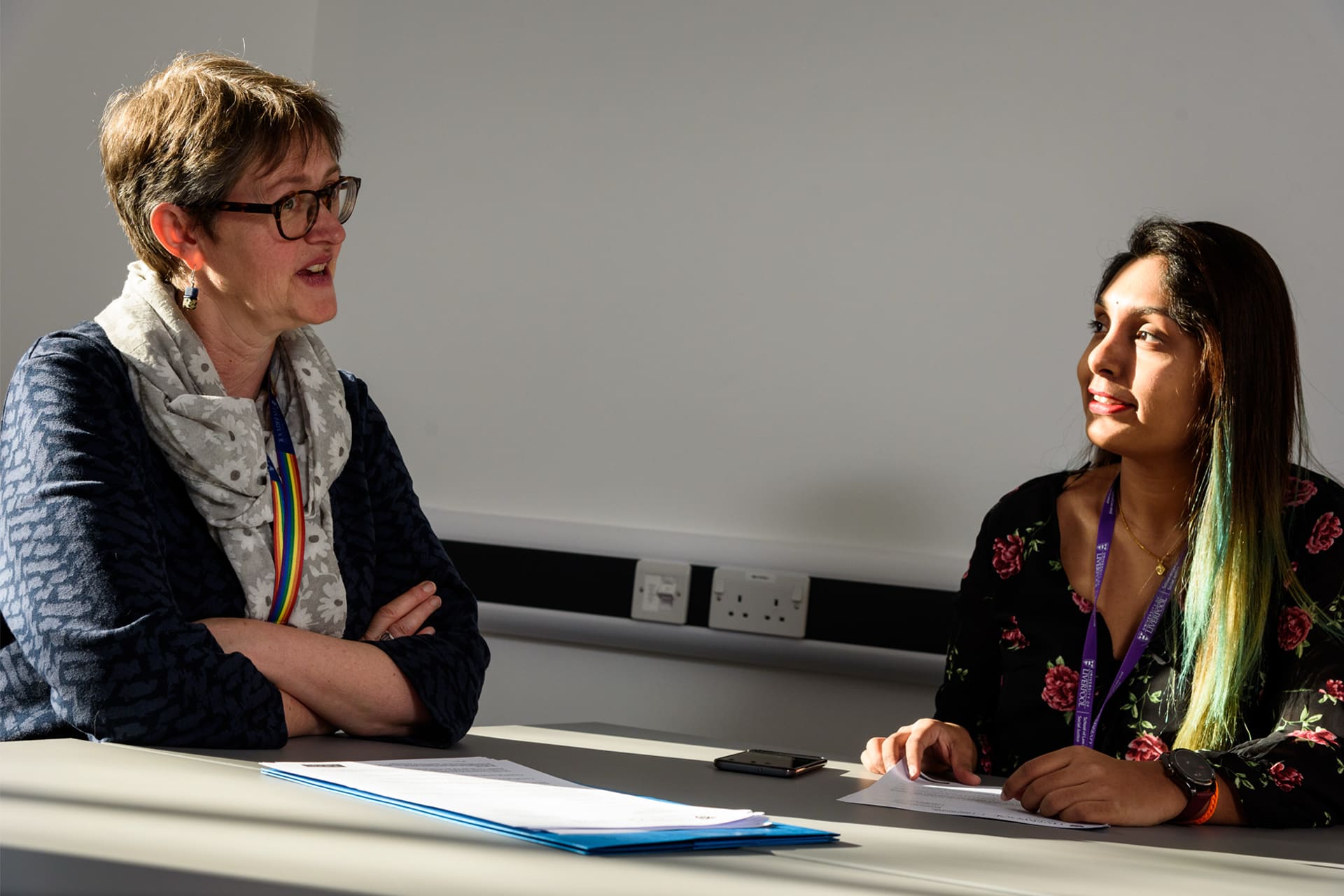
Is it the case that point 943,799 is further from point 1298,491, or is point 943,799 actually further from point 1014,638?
point 1298,491

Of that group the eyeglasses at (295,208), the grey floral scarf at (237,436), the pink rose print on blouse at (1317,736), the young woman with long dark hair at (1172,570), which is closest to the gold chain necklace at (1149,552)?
the young woman with long dark hair at (1172,570)

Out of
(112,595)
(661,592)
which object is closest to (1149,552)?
(661,592)

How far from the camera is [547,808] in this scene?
1.13 meters

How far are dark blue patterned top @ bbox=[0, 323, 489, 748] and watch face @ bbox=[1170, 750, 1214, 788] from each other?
2.86 ft

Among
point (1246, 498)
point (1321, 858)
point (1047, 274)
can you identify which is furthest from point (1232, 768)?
point (1047, 274)

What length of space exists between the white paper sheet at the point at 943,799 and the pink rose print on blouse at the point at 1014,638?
1.07ft

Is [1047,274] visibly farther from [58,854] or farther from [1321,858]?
[58,854]

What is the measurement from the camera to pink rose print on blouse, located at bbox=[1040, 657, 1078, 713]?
1820 millimetres

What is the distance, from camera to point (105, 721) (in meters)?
1.36

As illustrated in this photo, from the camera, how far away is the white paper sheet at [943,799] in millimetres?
1363

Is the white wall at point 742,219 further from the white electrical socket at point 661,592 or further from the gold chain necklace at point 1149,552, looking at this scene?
the gold chain necklace at point 1149,552

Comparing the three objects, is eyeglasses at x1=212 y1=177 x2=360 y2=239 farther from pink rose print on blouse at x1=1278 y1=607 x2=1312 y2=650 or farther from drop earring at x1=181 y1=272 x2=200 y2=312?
pink rose print on blouse at x1=1278 y1=607 x2=1312 y2=650

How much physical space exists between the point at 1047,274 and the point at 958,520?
0.49 m

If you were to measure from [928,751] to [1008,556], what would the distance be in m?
0.40
